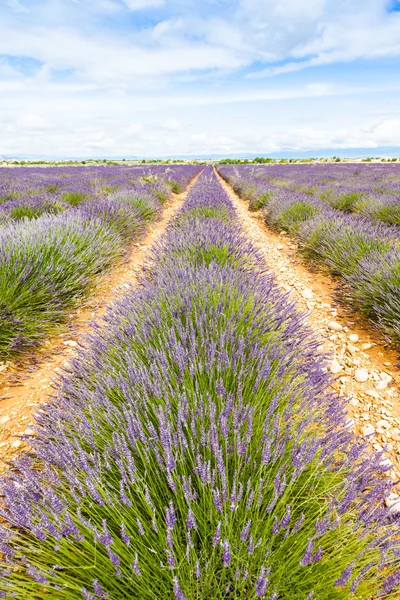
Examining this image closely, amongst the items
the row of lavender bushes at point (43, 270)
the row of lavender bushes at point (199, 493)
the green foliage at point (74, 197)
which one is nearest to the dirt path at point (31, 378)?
the row of lavender bushes at point (43, 270)

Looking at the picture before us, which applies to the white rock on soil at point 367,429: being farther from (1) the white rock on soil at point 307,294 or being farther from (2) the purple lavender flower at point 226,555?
(1) the white rock on soil at point 307,294

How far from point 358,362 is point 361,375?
0.23 meters

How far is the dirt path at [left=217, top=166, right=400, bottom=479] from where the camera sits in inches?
84.7

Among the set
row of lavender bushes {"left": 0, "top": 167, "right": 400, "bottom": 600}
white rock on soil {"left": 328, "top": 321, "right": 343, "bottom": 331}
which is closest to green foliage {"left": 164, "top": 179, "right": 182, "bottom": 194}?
white rock on soil {"left": 328, "top": 321, "right": 343, "bottom": 331}

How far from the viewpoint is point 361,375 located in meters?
2.68

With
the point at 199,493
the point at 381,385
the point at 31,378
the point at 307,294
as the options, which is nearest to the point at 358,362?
the point at 381,385

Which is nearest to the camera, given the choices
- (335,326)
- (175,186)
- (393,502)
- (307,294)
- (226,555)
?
(226,555)

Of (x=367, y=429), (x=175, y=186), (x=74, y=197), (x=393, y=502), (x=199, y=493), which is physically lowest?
(x=367, y=429)

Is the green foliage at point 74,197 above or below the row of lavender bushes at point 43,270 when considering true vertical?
above

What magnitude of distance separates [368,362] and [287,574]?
2304mm

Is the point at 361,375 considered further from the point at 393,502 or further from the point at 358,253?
the point at 358,253

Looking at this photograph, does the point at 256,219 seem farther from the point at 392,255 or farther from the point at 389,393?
the point at 389,393

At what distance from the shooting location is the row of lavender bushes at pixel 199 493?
37.8 inches

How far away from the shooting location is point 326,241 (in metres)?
5.33
